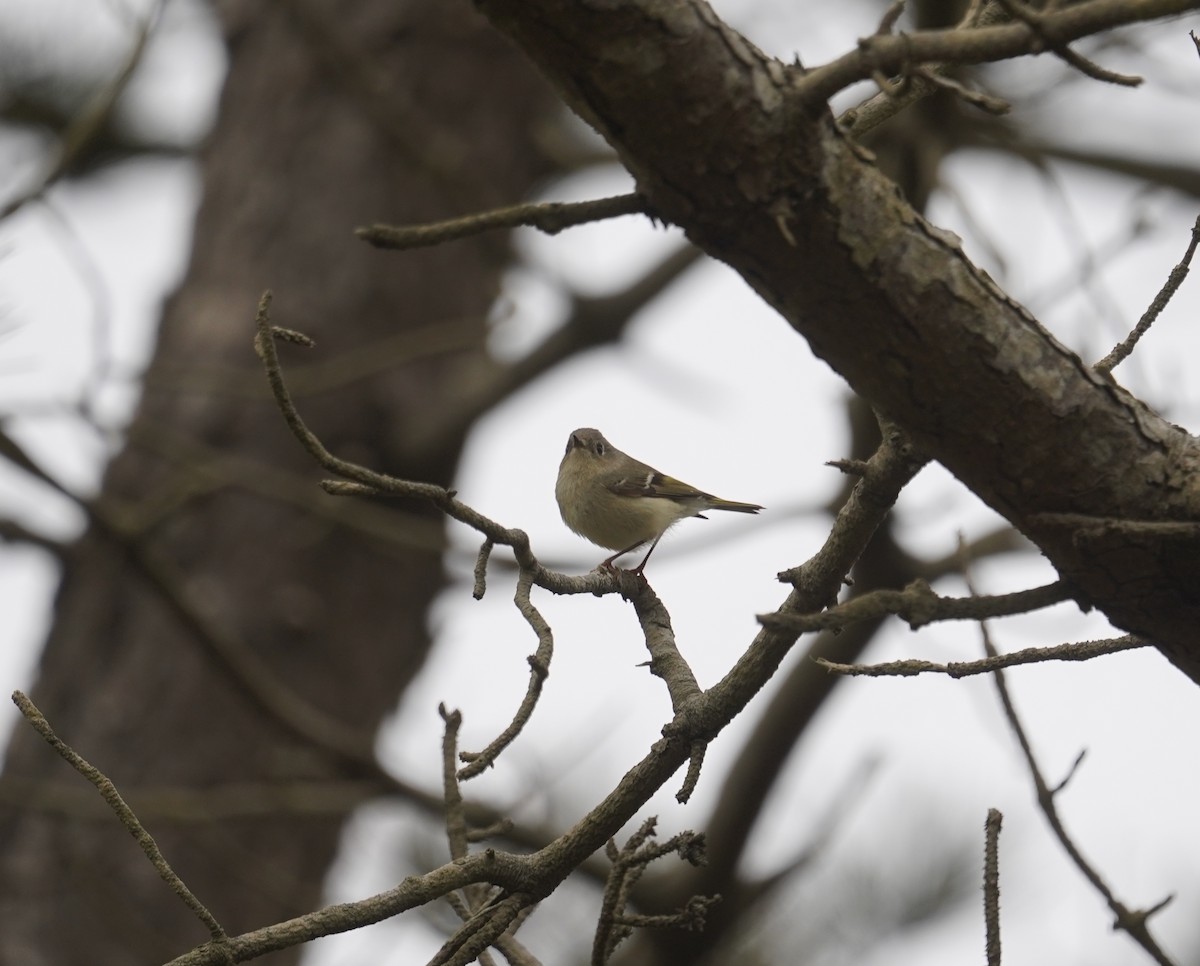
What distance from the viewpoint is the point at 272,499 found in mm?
4855

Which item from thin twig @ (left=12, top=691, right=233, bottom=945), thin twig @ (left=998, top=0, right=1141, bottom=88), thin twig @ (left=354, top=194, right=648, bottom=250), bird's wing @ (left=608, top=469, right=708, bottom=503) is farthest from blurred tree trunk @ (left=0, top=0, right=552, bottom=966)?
thin twig @ (left=998, top=0, right=1141, bottom=88)

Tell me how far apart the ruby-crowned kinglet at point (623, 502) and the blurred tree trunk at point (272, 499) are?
0.58 metres

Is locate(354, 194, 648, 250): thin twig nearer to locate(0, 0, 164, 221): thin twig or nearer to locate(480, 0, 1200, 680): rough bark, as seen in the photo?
locate(480, 0, 1200, 680): rough bark

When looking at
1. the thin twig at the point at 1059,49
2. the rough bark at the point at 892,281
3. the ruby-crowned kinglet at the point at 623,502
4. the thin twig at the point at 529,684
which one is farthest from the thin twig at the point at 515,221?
A: the ruby-crowned kinglet at the point at 623,502

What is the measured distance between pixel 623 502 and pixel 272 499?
50.9 inches

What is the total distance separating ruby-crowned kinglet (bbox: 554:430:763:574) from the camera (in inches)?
181

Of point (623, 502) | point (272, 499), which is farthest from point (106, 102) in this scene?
point (623, 502)

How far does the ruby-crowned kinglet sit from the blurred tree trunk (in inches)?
23.0

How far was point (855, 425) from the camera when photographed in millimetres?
3959

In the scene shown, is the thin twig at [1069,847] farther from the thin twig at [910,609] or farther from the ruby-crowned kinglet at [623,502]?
the ruby-crowned kinglet at [623,502]

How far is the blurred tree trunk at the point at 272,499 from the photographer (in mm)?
4875

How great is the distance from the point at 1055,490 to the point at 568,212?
0.69m

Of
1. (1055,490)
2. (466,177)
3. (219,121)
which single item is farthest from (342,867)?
(1055,490)

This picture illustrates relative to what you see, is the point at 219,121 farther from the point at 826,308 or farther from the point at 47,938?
the point at 826,308
